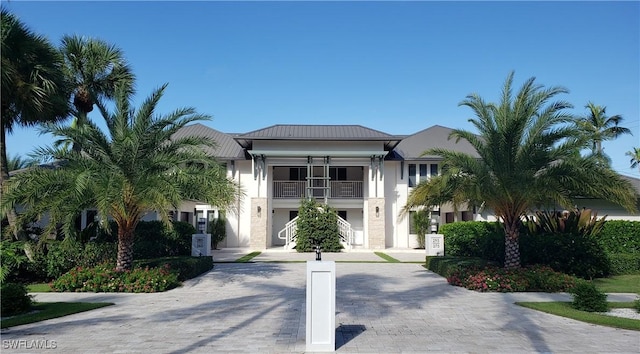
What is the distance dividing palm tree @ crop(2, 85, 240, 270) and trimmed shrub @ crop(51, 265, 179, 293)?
0.65m

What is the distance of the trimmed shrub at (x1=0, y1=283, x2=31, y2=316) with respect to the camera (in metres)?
8.96

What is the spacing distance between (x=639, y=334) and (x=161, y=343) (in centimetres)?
795

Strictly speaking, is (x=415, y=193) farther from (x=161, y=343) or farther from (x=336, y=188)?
(x=336, y=188)

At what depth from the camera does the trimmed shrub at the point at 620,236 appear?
16656 mm

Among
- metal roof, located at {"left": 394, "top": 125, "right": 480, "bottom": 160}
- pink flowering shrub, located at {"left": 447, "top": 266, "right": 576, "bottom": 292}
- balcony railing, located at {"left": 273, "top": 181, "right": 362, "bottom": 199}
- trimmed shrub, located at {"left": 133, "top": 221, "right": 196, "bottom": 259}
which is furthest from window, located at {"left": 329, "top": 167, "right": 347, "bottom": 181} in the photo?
pink flowering shrub, located at {"left": 447, "top": 266, "right": 576, "bottom": 292}

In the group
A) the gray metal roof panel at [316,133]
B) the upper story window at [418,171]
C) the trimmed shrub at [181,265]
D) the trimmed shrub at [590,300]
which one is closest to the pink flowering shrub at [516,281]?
the trimmed shrub at [590,300]

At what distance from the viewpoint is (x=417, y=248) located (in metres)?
28.8

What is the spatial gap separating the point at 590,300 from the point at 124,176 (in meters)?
11.7

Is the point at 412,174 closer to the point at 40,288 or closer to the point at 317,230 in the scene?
the point at 317,230

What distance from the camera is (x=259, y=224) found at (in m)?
27.6

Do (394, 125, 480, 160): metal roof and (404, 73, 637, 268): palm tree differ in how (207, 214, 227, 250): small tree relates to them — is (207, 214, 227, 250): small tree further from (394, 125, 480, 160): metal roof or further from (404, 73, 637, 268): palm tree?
(404, 73, 637, 268): palm tree

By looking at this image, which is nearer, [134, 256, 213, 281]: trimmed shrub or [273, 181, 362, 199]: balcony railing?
[134, 256, 213, 281]: trimmed shrub

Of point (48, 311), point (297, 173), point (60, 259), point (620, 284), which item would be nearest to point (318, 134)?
point (297, 173)

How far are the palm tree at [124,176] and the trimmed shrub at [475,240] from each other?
9682mm
